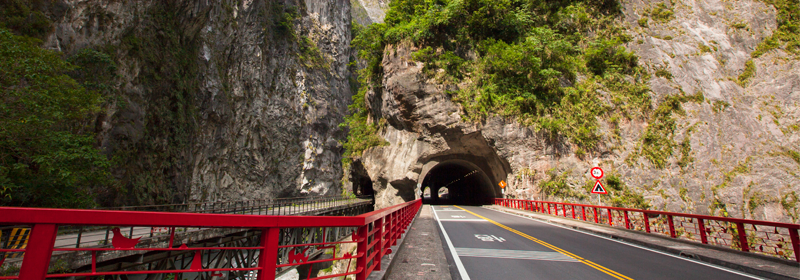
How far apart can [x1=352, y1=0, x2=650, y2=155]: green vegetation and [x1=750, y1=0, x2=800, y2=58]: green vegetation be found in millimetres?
12805

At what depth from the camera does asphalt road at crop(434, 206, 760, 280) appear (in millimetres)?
6027

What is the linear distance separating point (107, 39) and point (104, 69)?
1.90 metres

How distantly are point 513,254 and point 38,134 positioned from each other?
1626 centimetres

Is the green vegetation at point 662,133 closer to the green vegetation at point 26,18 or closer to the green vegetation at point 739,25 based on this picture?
the green vegetation at point 739,25

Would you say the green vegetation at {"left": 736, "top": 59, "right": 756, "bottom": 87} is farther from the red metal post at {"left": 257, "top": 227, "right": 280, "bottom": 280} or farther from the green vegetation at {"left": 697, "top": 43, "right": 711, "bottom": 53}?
the red metal post at {"left": 257, "top": 227, "right": 280, "bottom": 280}

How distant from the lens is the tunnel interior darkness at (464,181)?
114 feet

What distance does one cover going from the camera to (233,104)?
108 feet

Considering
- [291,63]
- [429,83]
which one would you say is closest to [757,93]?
[429,83]

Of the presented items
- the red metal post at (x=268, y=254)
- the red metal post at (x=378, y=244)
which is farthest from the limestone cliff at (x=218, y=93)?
the red metal post at (x=268, y=254)

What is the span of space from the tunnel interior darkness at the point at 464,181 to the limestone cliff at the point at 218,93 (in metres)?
15.4

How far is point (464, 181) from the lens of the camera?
49.0 metres

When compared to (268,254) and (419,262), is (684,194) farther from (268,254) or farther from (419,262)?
(268,254)

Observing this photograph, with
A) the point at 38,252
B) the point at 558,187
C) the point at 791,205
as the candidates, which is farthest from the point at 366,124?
the point at 38,252

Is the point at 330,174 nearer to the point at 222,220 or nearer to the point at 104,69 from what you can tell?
the point at 104,69
